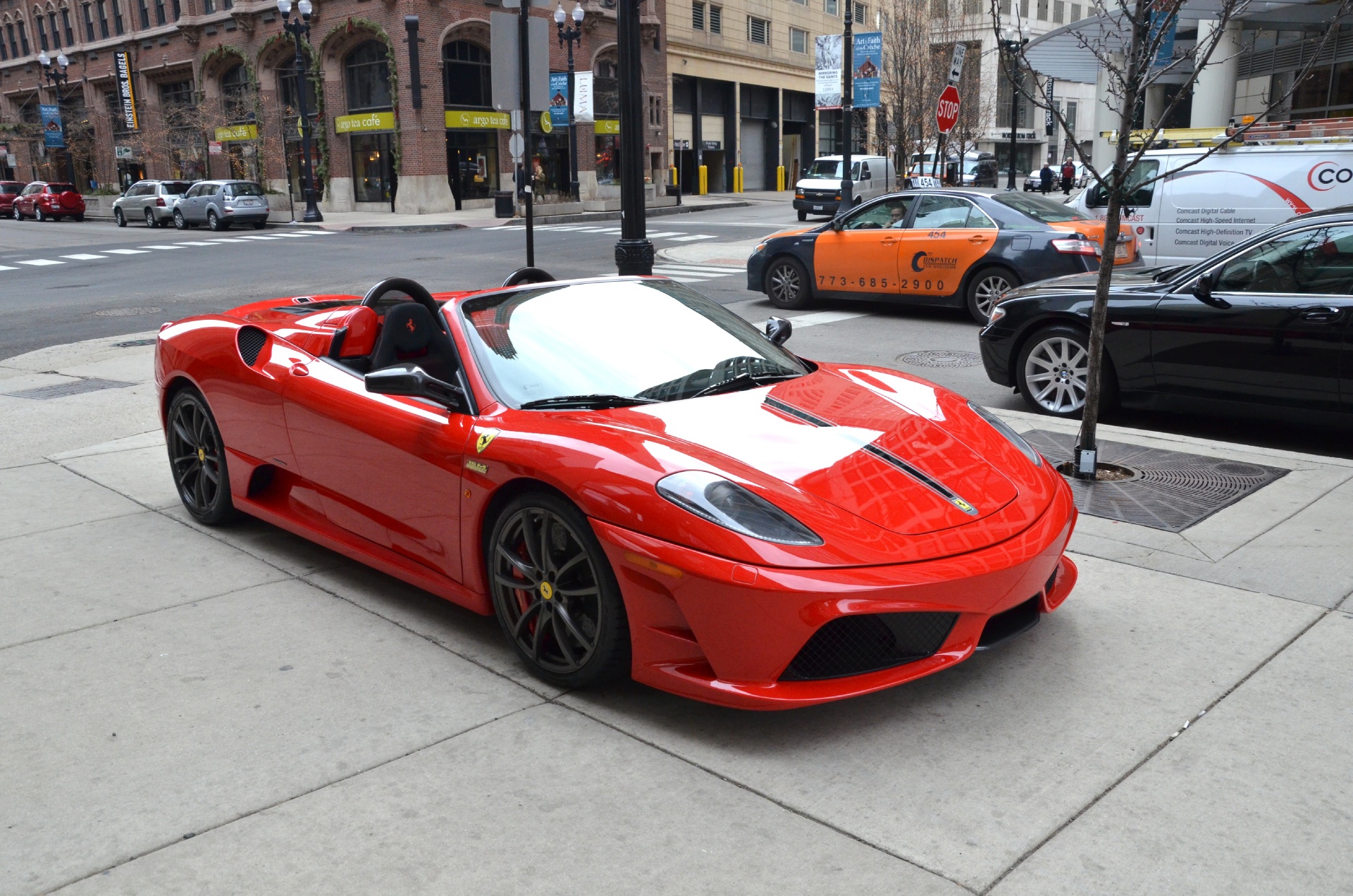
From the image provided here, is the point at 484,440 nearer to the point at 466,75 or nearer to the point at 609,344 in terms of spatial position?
the point at 609,344

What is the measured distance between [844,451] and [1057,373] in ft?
15.2

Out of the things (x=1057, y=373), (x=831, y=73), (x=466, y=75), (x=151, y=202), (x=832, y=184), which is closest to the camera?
(x=1057, y=373)

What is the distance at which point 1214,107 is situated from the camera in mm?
27828

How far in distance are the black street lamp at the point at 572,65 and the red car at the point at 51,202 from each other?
20840 mm

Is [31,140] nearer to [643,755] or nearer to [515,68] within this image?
[515,68]

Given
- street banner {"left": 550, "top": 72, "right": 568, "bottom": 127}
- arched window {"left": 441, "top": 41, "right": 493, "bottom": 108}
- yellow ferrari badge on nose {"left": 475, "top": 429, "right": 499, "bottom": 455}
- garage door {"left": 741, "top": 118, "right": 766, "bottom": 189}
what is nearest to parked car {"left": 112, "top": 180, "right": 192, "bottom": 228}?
arched window {"left": 441, "top": 41, "right": 493, "bottom": 108}

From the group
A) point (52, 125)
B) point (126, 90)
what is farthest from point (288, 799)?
point (52, 125)

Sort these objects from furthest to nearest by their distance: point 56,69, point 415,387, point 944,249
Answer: point 56,69 → point 944,249 → point 415,387

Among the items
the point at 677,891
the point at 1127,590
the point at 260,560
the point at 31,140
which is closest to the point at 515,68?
the point at 260,560

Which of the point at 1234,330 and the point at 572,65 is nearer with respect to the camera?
the point at 1234,330

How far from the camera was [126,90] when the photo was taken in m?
57.0

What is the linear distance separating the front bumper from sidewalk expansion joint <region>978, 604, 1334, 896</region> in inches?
21.8

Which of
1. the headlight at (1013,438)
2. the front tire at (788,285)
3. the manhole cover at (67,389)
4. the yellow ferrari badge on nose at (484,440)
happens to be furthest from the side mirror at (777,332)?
the front tire at (788,285)

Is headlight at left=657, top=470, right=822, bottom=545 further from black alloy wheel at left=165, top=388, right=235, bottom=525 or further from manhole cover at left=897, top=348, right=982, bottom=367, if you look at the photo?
manhole cover at left=897, top=348, right=982, bottom=367
